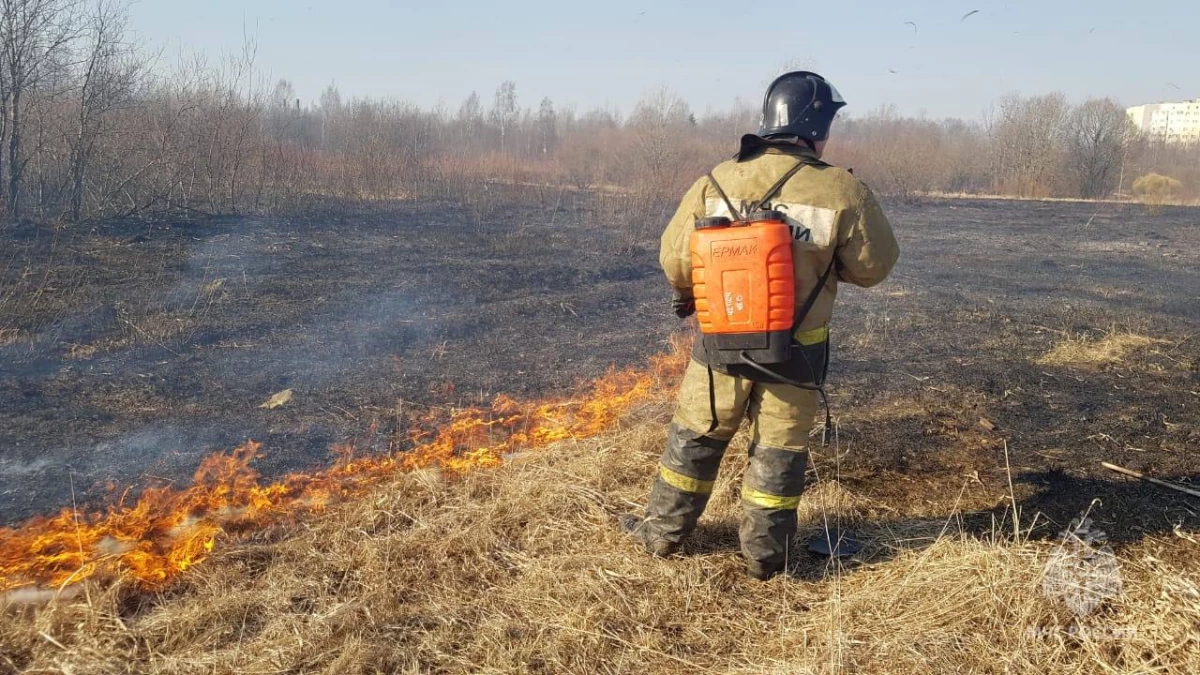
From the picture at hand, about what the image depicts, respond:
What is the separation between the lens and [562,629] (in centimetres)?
276

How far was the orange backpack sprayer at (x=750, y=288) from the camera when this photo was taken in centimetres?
279

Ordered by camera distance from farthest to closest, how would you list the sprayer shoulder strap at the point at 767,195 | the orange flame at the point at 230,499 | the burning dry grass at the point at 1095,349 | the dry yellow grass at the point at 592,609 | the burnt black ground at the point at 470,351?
1. the burning dry grass at the point at 1095,349
2. the burnt black ground at the point at 470,351
3. the orange flame at the point at 230,499
4. the sprayer shoulder strap at the point at 767,195
5. the dry yellow grass at the point at 592,609

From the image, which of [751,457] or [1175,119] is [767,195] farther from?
[1175,119]

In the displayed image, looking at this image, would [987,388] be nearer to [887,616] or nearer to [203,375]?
[887,616]

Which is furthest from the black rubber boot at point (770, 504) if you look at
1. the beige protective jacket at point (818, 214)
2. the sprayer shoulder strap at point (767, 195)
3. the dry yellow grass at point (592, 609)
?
the sprayer shoulder strap at point (767, 195)

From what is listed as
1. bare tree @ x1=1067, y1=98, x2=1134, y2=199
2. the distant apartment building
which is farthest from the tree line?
the distant apartment building

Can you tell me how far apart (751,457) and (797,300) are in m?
0.69

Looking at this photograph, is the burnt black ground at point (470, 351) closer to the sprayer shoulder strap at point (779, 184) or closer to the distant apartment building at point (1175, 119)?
the sprayer shoulder strap at point (779, 184)

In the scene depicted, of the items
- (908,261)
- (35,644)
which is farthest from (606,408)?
(908,261)

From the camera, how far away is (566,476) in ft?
13.1

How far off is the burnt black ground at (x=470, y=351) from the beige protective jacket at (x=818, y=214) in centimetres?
145

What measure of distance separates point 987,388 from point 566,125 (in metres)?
47.4

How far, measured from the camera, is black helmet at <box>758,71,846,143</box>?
3047mm

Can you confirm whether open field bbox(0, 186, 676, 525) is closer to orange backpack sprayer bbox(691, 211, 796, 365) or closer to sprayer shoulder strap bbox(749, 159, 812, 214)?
orange backpack sprayer bbox(691, 211, 796, 365)
